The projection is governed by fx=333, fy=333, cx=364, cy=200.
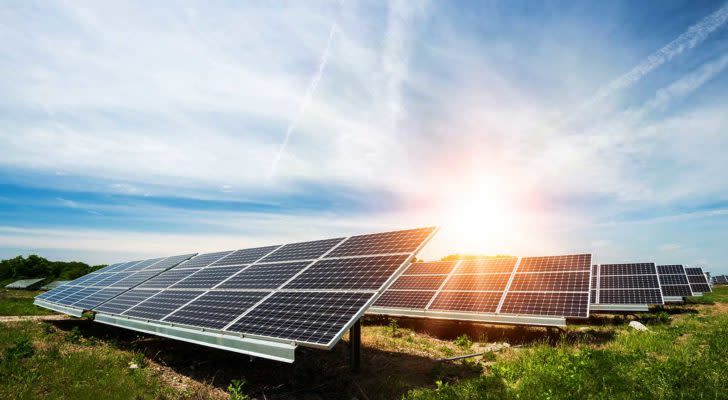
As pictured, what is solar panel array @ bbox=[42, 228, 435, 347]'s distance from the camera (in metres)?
9.42

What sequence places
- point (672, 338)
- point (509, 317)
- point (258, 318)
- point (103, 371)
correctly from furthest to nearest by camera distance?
point (509, 317)
point (672, 338)
point (103, 371)
point (258, 318)

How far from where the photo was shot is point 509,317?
1484cm

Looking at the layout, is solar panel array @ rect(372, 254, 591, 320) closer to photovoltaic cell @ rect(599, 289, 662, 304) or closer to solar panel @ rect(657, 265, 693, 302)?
photovoltaic cell @ rect(599, 289, 662, 304)

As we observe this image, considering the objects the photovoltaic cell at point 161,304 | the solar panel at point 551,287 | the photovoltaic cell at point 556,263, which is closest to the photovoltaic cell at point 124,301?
the photovoltaic cell at point 161,304

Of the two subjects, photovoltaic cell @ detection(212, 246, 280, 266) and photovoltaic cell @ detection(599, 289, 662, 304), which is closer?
photovoltaic cell @ detection(212, 246, 280, 266)

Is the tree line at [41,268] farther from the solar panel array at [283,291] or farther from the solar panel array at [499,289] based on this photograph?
the solar panel array at [499,289]

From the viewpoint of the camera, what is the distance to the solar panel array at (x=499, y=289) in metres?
15.1

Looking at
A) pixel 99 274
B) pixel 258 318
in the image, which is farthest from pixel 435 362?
pixel 99 274

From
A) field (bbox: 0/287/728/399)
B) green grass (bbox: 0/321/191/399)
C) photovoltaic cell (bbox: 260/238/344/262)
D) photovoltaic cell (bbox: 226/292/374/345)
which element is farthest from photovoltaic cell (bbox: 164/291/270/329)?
photovoltaic cell (bbox: 260/238/344/262)

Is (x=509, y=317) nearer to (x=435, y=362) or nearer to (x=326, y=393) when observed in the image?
(x=435, y=362)

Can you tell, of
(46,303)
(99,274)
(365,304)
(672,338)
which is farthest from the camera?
(99,274)

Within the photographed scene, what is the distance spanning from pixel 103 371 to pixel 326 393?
26.9ft

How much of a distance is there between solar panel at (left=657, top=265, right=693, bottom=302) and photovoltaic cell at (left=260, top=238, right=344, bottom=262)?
2904cm

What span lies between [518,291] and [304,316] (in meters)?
12.3
